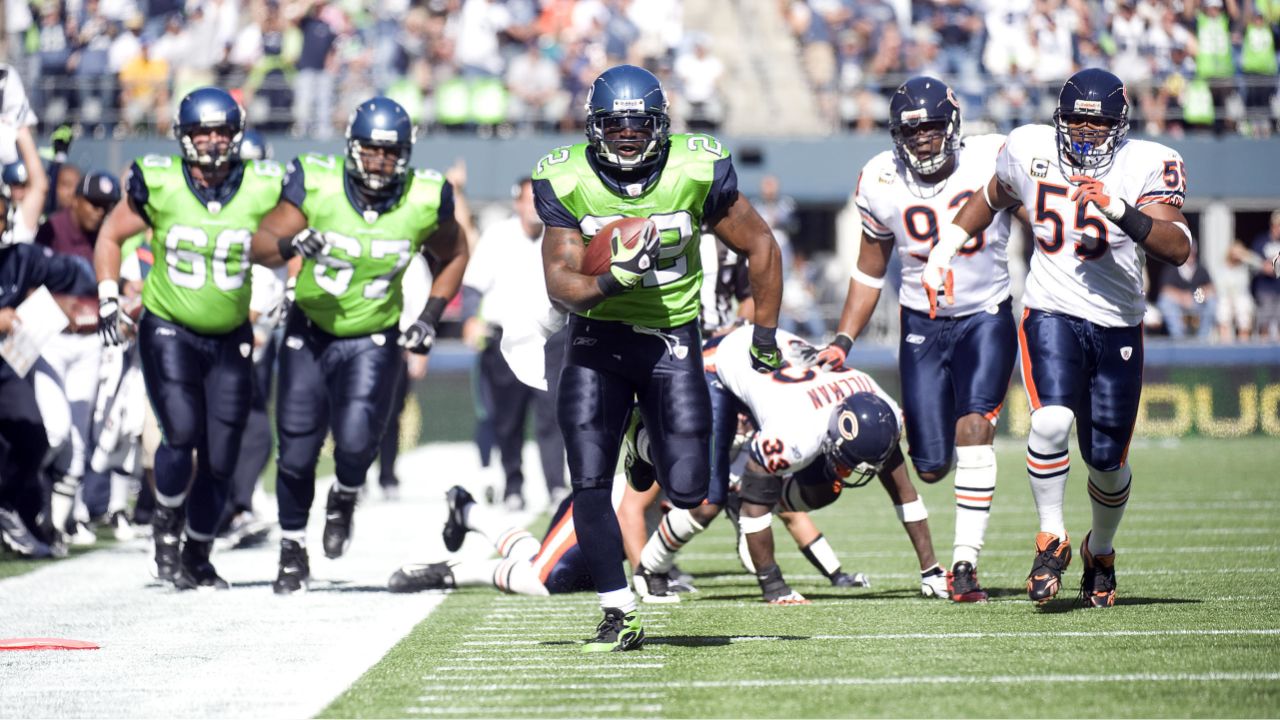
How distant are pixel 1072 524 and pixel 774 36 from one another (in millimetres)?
13658

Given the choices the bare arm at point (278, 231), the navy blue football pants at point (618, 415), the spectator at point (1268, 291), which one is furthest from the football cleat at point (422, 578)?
the spectator at point (1268, 291)

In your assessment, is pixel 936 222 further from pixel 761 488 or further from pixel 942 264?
pixel 761 488

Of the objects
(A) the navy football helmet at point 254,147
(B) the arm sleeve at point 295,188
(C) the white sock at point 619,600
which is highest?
(A) the navy football helmet at point 254,147

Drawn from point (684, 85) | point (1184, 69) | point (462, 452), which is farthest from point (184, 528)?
point (1184, 69)

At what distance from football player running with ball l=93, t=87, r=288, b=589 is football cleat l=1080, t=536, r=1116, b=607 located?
11.5ft

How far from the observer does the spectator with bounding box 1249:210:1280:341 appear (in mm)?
18141

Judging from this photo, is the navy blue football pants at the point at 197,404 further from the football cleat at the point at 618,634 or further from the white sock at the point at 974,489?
the white sock at the point at 974,489

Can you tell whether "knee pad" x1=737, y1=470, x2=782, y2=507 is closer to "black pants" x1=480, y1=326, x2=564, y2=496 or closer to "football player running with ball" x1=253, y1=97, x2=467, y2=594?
"football player running with ball" x1=253, y1=97, x2=467, y2=594

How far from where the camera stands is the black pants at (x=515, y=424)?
11.4 metres

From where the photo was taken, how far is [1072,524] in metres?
9.91

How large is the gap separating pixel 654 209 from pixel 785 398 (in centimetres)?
134

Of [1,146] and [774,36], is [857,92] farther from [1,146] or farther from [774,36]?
[1,146]

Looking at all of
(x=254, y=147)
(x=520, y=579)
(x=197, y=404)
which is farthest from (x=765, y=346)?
(x=254, y=147)

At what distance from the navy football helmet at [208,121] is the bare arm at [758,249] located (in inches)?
105
